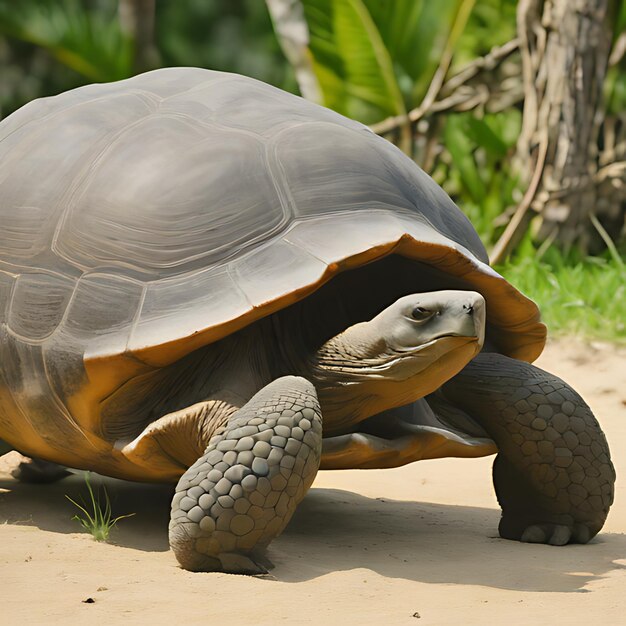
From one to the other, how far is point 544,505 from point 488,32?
7.59m

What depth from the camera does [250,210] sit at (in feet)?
10.4

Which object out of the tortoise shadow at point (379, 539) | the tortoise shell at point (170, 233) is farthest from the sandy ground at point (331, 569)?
the tortoise shell at point (170, 233)

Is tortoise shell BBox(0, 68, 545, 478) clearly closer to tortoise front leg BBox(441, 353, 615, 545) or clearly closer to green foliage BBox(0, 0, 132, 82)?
tortoise front leg BBox(441, 353, 615, 545)

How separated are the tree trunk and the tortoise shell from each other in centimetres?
522

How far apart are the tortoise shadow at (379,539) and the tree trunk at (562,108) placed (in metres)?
4.91

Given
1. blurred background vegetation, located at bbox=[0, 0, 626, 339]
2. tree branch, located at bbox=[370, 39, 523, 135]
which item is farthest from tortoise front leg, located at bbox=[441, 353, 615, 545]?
tree branch, located at bbox=[370, 39, 523, 135]

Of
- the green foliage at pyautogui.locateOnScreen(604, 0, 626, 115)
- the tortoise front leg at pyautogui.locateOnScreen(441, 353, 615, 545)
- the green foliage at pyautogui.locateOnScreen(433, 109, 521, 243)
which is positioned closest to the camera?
the tortoise front leg at pyautogui.locateOnScreen(441, 353, 615, 545)

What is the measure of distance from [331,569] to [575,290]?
4.91 metres

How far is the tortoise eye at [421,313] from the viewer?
114 inches

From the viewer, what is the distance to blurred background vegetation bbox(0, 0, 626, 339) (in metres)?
8.51

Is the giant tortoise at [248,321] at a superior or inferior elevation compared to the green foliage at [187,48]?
superior

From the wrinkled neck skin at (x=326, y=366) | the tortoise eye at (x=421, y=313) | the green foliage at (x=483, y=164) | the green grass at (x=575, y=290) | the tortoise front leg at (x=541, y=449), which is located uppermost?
the tortoise eye at (x=421, y=313)

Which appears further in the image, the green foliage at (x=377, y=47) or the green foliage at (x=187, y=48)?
the green foliage at (x=187, y=48)

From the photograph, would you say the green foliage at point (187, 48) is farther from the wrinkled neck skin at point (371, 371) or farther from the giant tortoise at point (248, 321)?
the wrinkled neck skin at point (371, 371)
